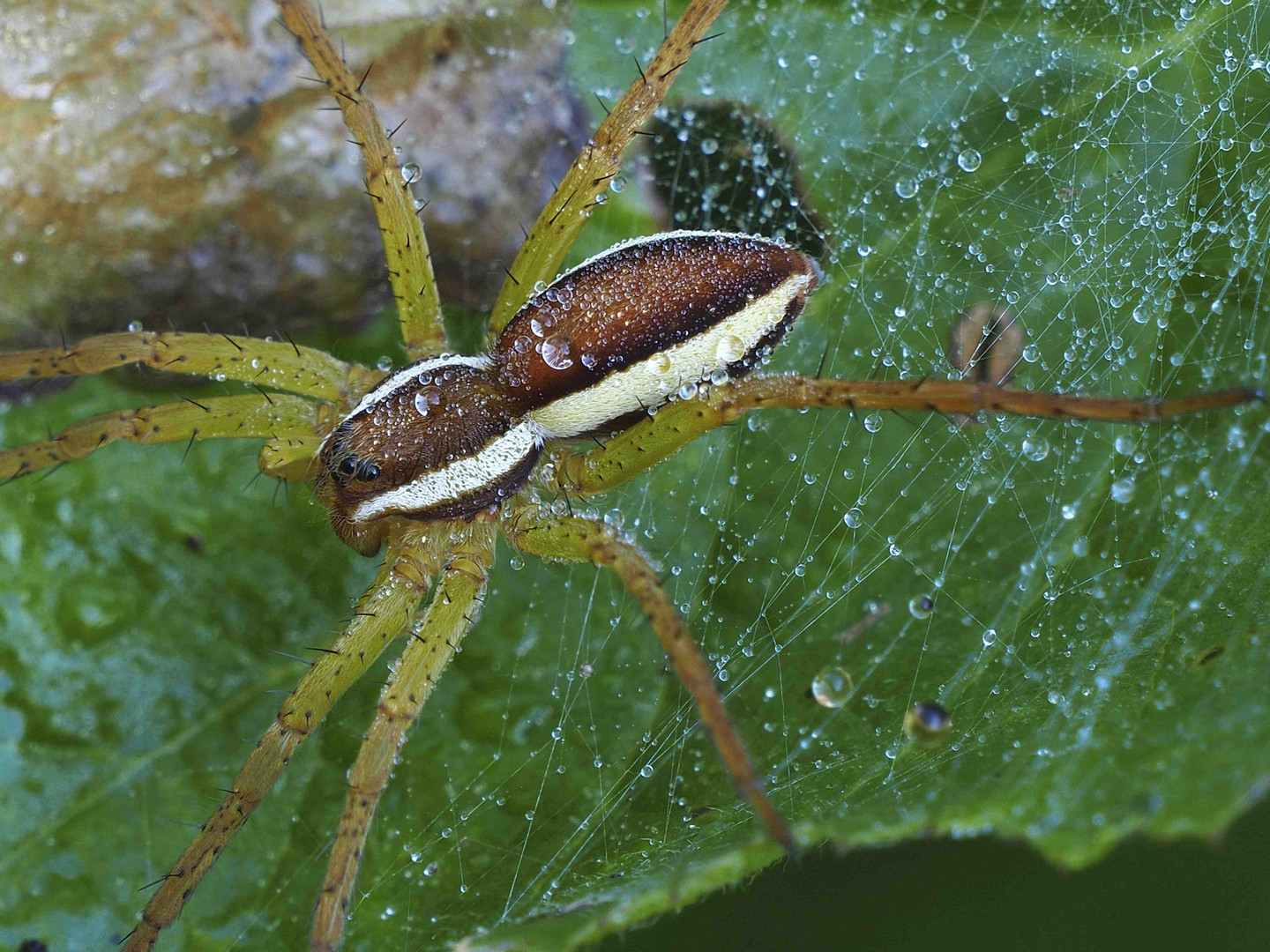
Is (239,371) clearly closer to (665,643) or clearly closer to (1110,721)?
(665,643)

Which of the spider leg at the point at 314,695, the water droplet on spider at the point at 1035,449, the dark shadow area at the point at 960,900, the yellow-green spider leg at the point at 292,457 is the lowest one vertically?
the dark shadow area at the point at 960,900

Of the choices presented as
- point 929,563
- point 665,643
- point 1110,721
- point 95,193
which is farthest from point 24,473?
point 1110,721

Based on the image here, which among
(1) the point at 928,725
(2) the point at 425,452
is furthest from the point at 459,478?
(1) the point at 928,725

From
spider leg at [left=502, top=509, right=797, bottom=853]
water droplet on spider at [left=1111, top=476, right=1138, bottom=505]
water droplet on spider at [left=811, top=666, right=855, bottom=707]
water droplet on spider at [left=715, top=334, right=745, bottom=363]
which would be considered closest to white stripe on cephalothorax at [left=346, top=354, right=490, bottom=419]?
spider leg at [left=502, top=509, right=797, bottom=853]

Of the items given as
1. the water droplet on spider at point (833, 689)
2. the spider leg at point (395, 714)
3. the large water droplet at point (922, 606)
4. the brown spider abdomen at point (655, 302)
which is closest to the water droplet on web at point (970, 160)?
the brown spider abdomen at point (655, 302)

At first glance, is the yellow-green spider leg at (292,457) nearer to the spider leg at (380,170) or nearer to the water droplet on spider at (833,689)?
the spider leg at (380,170)

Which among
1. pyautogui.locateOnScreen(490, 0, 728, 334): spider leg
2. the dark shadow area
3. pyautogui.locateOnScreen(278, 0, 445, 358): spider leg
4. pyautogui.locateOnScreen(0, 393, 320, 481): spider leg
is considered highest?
pyautogui.locateOnScreen(278, 0, 445, 358): spider leg

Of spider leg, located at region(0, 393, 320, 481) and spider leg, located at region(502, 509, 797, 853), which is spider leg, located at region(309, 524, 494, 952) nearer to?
spider leg, located at region(502, 509, 797, 853)
